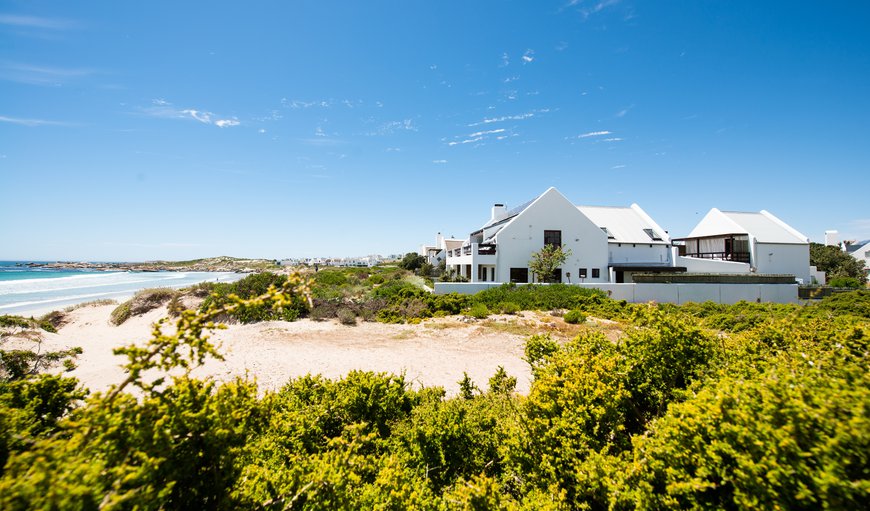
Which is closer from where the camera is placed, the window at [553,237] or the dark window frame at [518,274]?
the dark window frame at [518,274]

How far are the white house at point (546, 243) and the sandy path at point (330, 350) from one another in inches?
372

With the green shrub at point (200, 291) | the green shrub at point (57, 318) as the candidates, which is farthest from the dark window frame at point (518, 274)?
the green shrub at point (57, 318)

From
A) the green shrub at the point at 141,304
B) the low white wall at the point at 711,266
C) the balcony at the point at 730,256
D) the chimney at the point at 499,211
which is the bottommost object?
the green shrub at the point at 141,304

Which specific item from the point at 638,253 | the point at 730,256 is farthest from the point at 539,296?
the point at 730,256

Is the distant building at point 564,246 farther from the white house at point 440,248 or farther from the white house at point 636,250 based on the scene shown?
the white house at point 440,248

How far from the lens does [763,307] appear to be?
16.0 m

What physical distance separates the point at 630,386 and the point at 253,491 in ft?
13.8

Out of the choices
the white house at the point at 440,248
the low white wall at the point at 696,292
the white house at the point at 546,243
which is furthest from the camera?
the white house at the point at 440,248

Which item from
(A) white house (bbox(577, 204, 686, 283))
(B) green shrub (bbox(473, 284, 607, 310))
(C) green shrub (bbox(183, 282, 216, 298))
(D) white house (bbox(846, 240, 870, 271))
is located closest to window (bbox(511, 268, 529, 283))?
(B) green shrub (bbox(473, 284, 607, 310))

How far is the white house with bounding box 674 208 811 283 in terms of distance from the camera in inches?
1091

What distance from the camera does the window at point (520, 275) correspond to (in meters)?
25.5

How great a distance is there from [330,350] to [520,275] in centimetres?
1715

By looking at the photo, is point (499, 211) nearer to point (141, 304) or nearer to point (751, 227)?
point (751, 227)

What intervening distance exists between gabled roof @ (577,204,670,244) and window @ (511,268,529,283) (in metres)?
7.47
